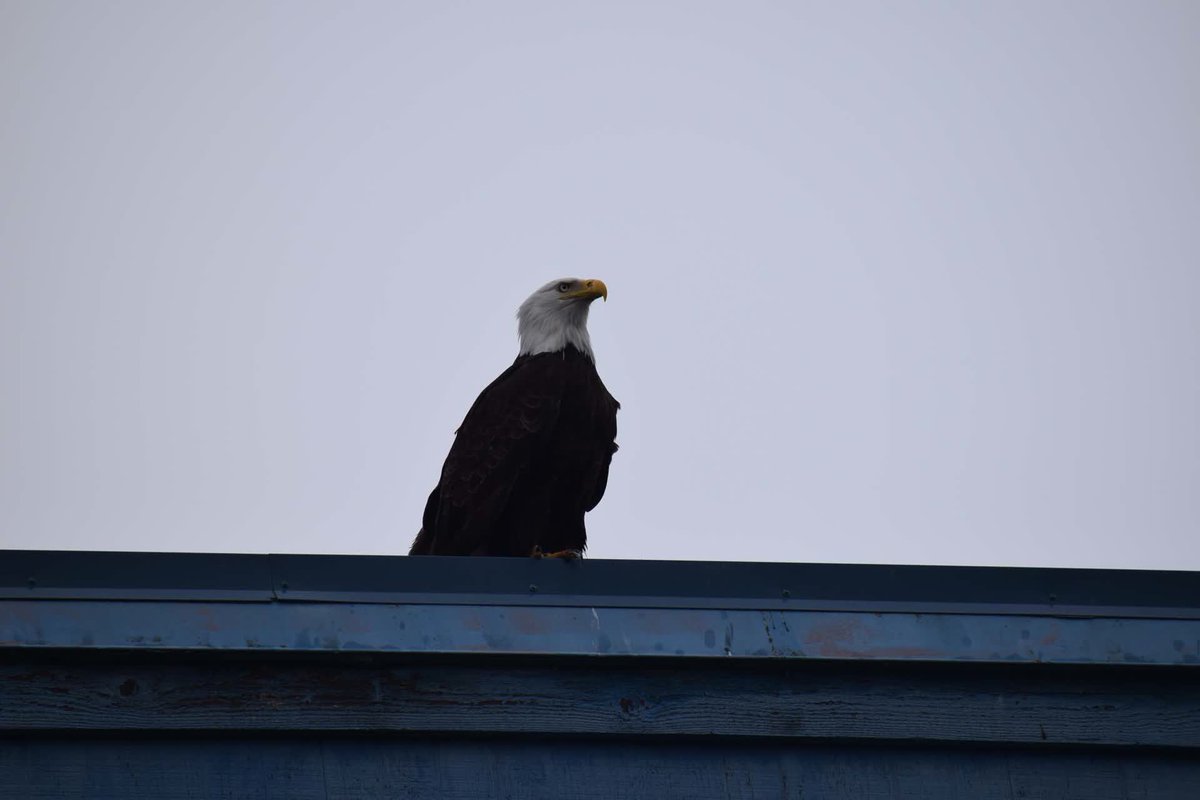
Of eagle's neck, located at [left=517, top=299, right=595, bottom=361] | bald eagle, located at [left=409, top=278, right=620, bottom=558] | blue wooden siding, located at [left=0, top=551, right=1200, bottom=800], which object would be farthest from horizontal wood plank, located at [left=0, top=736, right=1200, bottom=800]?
eagle's neck, located at [left=517, top=299, right=595, bottom=361]

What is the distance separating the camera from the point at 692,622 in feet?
10.2

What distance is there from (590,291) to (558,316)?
0.25m

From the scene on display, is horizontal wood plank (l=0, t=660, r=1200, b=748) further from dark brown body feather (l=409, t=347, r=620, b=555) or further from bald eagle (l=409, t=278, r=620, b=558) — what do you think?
dark brown body feather (l=409, t=347, r=620, b=555)

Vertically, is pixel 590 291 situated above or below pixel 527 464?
above

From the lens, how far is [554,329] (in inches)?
266

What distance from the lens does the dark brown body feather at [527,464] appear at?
19.4 feet

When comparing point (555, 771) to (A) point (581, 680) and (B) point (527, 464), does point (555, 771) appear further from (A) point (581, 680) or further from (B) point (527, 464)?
(B) point (527, 464)

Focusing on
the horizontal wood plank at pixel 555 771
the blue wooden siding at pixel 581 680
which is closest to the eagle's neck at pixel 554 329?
the blue wooden siding at pixel 581 680

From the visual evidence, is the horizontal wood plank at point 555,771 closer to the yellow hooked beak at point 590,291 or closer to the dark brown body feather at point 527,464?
the dark brown body feather at point 527,464

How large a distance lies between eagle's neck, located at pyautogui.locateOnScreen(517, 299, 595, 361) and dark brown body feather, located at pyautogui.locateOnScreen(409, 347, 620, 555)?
21 cm

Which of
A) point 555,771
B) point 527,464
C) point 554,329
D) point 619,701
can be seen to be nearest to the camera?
point 555,771

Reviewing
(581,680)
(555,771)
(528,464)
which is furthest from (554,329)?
(555,771)

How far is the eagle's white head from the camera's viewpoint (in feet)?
22.0

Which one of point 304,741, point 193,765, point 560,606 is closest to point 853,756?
point 560,606
